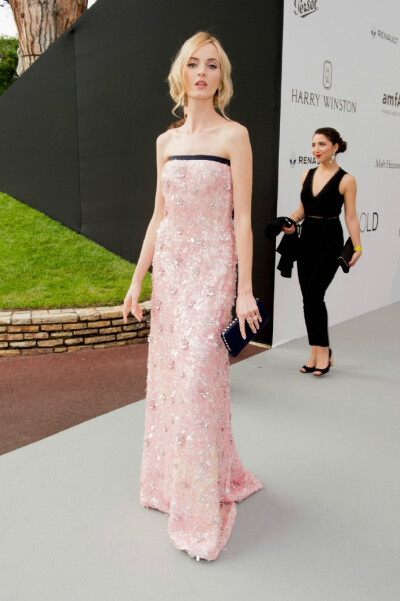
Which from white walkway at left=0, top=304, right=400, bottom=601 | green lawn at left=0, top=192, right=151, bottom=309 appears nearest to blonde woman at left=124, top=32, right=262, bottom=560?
white walkway at left=0, top=304, right=400, bottom=601

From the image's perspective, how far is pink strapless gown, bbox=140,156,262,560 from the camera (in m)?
2.45

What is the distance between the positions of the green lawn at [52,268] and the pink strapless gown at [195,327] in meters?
3.66

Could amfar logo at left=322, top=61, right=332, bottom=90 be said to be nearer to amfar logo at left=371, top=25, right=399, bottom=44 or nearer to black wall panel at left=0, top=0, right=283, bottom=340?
black wall panel at left=0, top=0, right=283, bottom=340

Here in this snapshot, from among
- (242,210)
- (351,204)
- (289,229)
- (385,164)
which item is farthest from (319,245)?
(385,164)

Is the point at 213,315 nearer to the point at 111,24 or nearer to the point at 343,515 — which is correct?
the point at 343,515

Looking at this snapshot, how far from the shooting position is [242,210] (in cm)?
249

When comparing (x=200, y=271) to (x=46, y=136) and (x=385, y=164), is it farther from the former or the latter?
(x=46, y=136)

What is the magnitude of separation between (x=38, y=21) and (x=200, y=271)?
11.0 metres

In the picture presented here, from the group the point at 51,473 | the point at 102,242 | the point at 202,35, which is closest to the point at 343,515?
the point at 51,473

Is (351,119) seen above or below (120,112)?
below

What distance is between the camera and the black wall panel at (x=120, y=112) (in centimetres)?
546

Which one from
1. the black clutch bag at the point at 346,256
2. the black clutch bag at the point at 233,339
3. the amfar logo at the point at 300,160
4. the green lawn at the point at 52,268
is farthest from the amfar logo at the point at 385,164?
the black clutch bag at the point at 233,339

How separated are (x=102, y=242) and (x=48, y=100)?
233 centimetres

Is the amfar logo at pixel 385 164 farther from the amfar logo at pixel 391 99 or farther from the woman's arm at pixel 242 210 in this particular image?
the woman's arm at pixel 242 210
